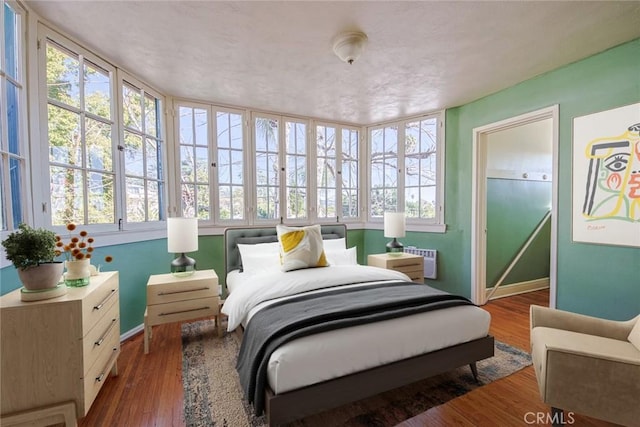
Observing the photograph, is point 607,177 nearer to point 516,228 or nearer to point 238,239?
point 516,228

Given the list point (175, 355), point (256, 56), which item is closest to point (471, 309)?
point (175, 355)

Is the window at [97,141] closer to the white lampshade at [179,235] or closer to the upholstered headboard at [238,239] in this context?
the white lampshade at [179,235]

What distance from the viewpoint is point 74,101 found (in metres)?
2.22

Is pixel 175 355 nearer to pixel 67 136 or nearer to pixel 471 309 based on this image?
pixel 67 136

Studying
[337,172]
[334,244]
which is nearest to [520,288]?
[334,244]

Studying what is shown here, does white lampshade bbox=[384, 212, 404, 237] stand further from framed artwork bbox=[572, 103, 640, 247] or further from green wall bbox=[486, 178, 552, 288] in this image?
framed artwork bbox=[572, 103, 640, 247]

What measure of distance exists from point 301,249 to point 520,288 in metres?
3.52

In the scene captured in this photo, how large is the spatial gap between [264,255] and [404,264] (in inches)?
69.0

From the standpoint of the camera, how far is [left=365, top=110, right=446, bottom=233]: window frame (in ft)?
A: 12.3

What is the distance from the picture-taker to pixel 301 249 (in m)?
2.68

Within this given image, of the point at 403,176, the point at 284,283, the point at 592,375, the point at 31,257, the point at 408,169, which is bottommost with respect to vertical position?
the point at 592,375

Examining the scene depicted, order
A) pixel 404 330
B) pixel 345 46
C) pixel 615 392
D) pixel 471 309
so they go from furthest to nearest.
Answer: pixel 345 46, pixel 471 309, pixel 404 330, pixel 615 392

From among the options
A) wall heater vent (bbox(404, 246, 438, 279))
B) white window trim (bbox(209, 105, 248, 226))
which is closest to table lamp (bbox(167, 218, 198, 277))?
white window trim (bbox(209, 105, 248, 226))

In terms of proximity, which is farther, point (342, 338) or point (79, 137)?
point (79, 137)
